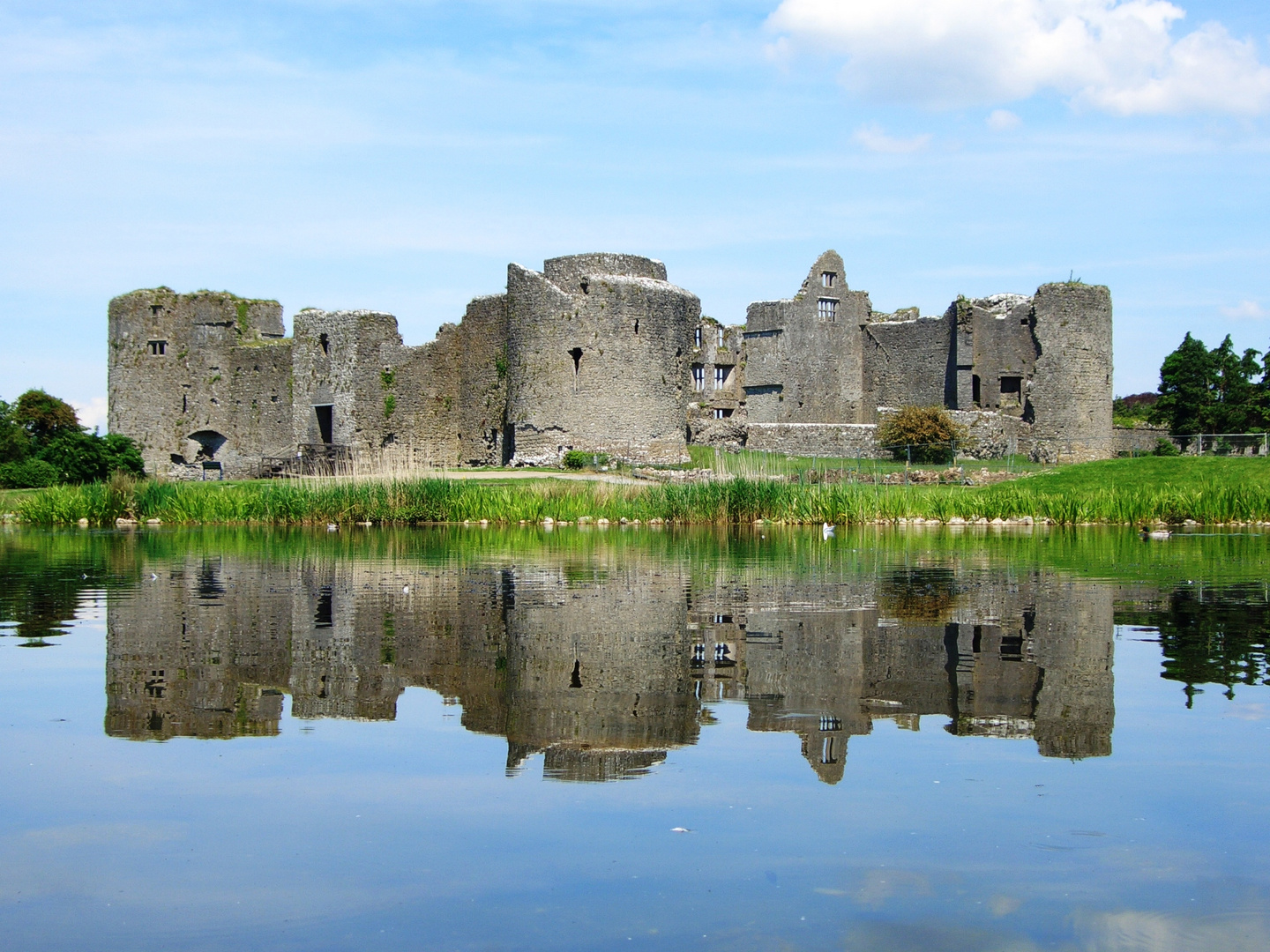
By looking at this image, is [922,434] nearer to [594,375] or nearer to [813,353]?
[813,353]

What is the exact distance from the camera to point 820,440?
36.7m

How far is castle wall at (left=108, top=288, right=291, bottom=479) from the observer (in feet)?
124

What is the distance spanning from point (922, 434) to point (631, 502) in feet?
49.3

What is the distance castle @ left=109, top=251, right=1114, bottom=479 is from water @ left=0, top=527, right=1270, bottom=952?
21.6 meters

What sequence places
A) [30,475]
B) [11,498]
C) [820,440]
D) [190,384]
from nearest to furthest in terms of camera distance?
[11,498] → [30,475] → [820,440] → [190,384]

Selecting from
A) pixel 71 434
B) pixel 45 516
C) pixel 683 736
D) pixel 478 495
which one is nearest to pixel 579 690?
pixel 683 736

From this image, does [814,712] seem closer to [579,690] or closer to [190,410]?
[579,690]

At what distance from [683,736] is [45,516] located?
21.6 meters

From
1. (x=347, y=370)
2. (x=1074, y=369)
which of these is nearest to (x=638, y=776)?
(x=347, y=370)

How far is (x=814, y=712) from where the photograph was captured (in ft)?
18.9

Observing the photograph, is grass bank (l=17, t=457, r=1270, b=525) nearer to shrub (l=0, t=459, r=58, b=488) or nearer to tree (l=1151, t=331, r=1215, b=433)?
shrub (l=0, t=459, r=58, b=488)

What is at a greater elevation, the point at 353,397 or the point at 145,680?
the point at 353,397

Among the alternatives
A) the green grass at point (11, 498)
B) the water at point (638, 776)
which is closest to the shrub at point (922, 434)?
the green grass at point (11, 498)

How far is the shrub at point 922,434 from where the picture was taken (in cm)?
3466
